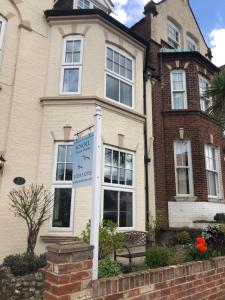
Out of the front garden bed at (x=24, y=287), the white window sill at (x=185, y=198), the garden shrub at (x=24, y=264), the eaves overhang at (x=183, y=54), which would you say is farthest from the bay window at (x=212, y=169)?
the front garden bed at (x=24, y=287)

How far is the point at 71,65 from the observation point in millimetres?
9242

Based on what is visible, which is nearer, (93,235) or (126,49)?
(93,235)

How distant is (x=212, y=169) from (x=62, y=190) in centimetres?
722

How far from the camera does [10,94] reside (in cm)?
827

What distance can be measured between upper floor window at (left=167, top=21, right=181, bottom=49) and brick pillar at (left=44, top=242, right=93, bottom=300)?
1391 centimetres

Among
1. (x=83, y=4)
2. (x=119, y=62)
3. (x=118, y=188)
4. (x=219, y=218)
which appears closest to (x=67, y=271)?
(x=118, y=188)

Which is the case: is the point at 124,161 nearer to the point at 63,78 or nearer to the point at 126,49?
the point at 63,78

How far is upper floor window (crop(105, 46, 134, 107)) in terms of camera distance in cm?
962

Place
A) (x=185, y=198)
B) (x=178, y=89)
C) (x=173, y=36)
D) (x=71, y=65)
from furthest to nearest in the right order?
1. (x=173, y=36)
2. (x=178, y=89)
3. (x=185, y=198)
4. (x=71, y=65)

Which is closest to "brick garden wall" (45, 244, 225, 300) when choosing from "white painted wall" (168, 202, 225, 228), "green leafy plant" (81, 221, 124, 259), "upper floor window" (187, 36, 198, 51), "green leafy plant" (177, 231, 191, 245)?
"green leafy plant" (81, 221, 124, 259)

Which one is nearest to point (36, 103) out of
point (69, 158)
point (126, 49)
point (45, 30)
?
point (69, 158)

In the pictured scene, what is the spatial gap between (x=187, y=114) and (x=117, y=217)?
5.96 metres

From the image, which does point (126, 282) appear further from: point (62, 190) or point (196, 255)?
point (62, 190)

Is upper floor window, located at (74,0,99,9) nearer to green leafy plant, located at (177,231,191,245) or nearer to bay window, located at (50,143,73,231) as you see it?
bay window, located at (50,143,73,231)
